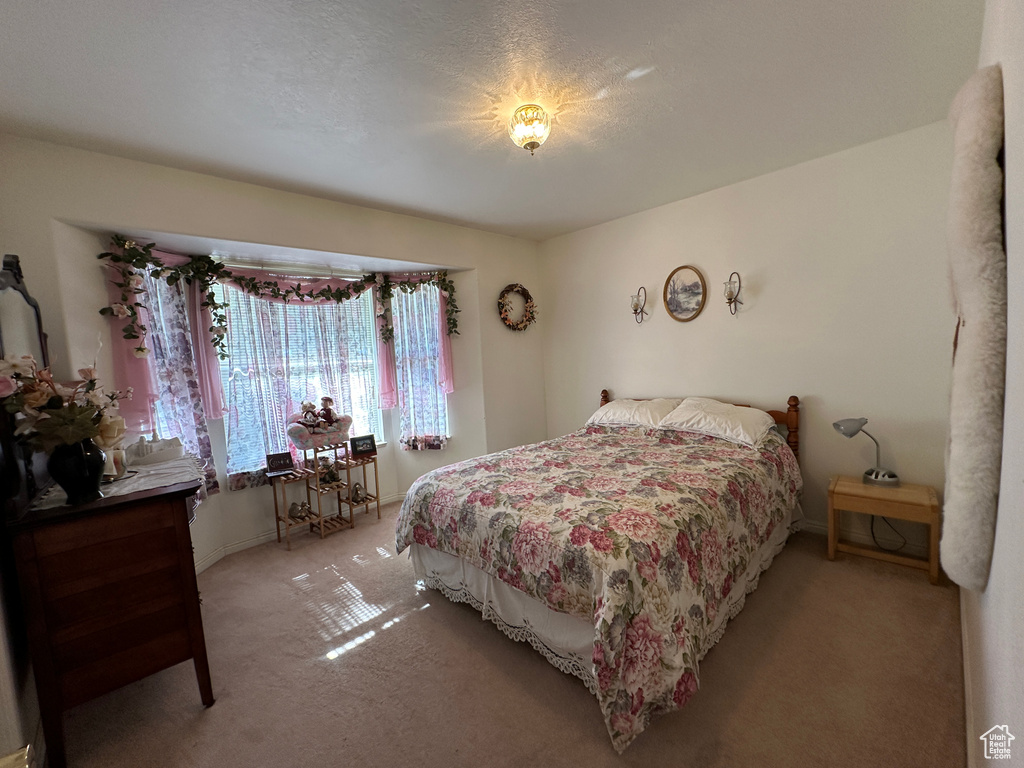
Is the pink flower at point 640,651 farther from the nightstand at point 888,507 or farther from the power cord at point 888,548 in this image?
the power cord at point 888,548

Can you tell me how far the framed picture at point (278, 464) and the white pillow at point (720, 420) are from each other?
9.60ft

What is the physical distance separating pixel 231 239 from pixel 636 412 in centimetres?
312

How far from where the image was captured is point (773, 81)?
1.90m

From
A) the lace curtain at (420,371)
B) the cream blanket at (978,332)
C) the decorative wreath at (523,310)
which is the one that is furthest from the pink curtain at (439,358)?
the cream blanket at (978,332)

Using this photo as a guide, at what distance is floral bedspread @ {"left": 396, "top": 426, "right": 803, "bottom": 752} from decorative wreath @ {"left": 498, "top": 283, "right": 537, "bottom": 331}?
1772 millimetres

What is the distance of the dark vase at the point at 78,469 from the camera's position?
1.55 meters

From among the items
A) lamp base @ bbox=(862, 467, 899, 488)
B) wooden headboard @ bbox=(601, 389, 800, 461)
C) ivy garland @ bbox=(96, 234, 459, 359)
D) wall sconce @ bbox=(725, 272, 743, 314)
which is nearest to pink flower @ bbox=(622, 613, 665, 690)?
lamp base @ bbox=(862, 467, 899, 488)

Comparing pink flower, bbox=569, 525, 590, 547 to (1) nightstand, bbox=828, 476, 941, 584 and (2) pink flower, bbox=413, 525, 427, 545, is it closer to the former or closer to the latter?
(2) pink flower, bbox=413, 525, 427, 545

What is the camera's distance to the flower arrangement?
140 cm

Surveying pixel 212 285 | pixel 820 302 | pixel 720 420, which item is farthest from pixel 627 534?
pixel 212 285

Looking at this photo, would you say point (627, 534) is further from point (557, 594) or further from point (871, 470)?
point (871, 470)

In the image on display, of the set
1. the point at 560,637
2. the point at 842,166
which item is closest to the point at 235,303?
the point at 560,637

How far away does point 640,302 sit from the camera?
378 centimetres

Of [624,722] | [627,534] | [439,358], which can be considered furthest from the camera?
[439,358]
